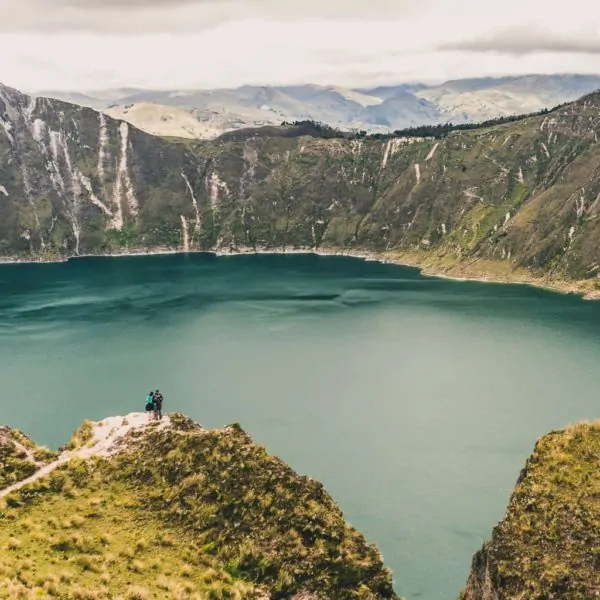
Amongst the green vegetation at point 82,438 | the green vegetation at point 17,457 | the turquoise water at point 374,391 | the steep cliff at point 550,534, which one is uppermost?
the steep cliff at point 550,534

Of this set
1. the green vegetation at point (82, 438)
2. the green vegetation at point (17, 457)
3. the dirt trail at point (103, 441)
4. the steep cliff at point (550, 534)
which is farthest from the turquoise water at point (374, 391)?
the green vegetation at point (17, 457)

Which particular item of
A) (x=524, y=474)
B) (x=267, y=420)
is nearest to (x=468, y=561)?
(x=524, y=474)

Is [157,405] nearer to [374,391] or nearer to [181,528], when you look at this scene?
[181,528]

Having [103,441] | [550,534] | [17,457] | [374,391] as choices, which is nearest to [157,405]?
[103,441]

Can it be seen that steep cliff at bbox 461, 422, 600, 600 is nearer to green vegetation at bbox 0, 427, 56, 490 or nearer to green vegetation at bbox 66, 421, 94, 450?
green vegetation at bbox 66, 421, 94, 450

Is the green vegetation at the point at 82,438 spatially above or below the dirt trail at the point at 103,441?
below

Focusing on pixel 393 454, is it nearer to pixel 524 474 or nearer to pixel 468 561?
pixel 468 561

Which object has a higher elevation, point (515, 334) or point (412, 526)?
point (412, 526)

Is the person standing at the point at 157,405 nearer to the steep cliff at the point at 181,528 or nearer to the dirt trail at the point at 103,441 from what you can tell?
the dirt trail at the point at 103,441
